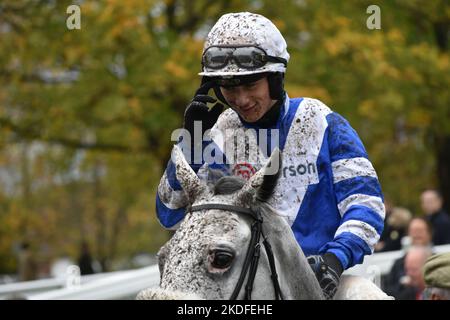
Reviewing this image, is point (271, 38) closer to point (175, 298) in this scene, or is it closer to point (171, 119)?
point (175, 298)

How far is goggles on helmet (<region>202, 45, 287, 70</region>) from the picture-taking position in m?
3.61

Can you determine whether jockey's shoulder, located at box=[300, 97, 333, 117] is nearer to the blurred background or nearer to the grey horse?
the grey horse

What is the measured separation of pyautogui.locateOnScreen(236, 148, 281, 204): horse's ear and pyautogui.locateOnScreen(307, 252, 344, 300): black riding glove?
1.26ft

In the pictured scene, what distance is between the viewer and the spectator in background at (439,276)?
16.7 ft

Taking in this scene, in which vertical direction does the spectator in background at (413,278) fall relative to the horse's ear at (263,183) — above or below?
below

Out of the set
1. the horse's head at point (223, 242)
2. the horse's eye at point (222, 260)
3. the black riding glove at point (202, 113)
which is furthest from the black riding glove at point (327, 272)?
the black riding glove at point (202, 113)

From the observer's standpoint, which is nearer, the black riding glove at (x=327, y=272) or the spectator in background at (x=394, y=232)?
the black riding glove at (x=327, y=272)

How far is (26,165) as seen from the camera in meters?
26.8

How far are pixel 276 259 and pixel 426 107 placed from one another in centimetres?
1312

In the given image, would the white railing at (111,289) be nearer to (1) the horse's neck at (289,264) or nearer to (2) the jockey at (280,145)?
(2) the jockey at (280,145)

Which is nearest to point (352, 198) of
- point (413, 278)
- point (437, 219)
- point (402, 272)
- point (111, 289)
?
point (111, 289)

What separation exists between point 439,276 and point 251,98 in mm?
1983

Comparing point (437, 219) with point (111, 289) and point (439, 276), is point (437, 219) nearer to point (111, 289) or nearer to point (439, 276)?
point (111, 289)
